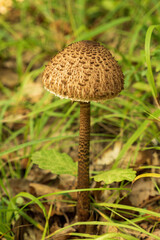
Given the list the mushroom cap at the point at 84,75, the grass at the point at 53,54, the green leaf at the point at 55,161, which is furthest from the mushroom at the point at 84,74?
the grass at the point at 53,54

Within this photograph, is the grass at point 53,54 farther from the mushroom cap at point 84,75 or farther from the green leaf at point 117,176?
the mushroom cap at point 84,75

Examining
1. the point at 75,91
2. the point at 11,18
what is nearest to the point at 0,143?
the point at 75,91

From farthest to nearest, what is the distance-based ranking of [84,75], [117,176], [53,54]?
[53,54]
[117,176]
[84,75]

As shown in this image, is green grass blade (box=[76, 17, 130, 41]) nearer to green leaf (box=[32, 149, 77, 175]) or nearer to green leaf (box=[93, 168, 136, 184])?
green leaf (box=[32, 149, 77, 175])

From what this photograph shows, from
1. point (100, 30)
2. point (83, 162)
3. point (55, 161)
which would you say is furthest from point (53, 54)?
point (83, 162)

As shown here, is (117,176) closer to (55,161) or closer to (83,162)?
(83,162)

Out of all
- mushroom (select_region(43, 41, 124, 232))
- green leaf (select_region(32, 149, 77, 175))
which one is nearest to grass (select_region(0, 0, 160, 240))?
green leaf (select_region(32, 149, 77, 175))
